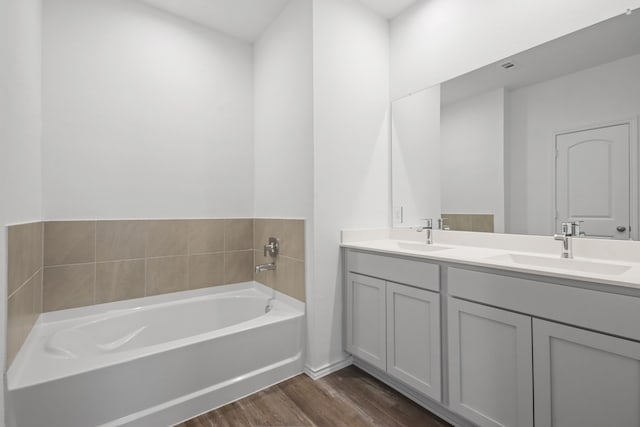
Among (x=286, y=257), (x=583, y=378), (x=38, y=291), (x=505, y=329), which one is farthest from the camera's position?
(x=286, y=257)

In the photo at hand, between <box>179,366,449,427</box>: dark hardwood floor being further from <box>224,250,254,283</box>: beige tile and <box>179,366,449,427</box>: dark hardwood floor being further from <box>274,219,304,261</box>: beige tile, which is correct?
<box>224,250,254,283</box>: beige tile

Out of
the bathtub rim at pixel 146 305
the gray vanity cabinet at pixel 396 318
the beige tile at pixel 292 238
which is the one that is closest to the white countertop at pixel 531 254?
the gray vanity cabinet at pixel 396 318

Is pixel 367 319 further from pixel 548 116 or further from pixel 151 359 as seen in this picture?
pixel 548 116

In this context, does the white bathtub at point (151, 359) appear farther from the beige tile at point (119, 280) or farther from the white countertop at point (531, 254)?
the white countertop at point (531, 254)

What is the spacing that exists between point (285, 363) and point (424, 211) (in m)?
1.44

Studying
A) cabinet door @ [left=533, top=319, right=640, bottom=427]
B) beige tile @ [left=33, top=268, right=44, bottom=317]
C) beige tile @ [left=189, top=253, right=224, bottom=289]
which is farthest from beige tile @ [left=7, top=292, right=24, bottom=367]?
cabinet door @ [left=533, top=319, right=640, bottom=427]

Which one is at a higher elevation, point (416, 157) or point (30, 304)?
point (416, 157)

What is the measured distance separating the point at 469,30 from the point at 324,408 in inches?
97.0

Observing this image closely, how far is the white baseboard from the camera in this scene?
6.31 ft

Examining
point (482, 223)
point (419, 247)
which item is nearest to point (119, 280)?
point (419, 247)

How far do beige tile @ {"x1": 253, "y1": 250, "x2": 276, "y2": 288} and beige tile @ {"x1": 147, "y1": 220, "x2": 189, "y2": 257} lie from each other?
0.60 meters

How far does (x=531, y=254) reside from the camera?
5.10 feet

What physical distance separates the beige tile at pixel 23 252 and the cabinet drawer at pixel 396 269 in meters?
1.72

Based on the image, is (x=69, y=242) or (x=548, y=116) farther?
(x=69, y=242)
